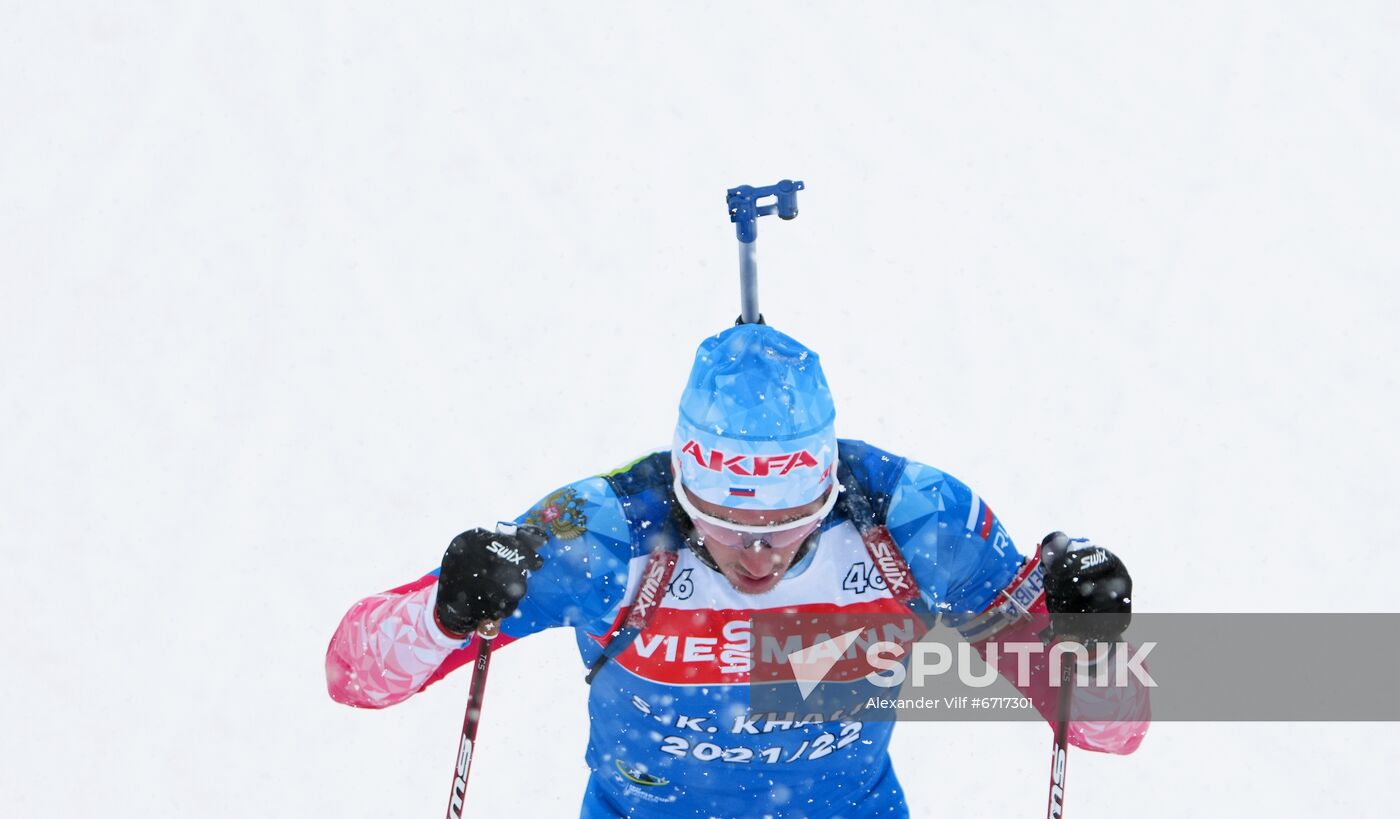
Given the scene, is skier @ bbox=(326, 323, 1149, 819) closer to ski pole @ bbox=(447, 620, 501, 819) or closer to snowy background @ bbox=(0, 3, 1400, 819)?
ski pole @ bbox=(447, 620, 501, 819)

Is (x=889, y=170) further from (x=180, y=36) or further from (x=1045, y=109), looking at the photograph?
(x=180, y=36)

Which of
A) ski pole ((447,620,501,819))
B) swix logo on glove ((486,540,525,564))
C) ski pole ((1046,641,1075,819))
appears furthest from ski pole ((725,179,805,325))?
ski pole ((1046,641,1075,819))

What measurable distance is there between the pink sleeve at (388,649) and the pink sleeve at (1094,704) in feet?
4.39

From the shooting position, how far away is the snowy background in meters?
5.91

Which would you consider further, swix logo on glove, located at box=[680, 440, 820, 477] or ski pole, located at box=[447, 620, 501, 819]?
ski pole, located at box=[447, 620, 501, 819]

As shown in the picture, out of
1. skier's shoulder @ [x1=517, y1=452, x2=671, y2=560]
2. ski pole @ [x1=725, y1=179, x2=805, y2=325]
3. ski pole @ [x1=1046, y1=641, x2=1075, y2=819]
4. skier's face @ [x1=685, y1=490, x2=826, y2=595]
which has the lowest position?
ski pole @ [x1=1046, y1=641, x2=1075, y2=819]

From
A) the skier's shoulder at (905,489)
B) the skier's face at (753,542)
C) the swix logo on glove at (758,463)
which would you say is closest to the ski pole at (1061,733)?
the skier's shoulder at (905,489)

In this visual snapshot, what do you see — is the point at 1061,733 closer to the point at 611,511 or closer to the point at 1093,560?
the point at 1093,560

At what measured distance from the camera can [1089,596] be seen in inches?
146

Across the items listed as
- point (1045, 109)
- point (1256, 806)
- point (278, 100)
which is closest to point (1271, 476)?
point (1256, 806)

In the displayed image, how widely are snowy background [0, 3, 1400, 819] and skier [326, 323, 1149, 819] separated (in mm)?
1626

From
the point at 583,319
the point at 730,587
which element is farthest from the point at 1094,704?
the point at 583,319

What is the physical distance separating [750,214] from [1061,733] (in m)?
1.46

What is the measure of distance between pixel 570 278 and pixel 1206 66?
312 cm
